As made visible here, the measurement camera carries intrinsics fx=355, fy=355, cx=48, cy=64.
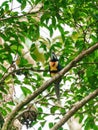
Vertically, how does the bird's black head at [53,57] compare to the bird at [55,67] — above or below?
above

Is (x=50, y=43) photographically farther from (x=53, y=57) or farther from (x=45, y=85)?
(x=45, y=85)

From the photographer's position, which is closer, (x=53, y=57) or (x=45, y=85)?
(x=45, y=85)

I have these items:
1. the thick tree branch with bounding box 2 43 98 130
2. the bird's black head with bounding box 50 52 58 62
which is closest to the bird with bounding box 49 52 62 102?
the bird's black head with bounding box 50 52 58 62

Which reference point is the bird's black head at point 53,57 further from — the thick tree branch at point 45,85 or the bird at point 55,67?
the thick tree branch at point 45,85

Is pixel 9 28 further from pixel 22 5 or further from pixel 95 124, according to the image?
pixel 95 124

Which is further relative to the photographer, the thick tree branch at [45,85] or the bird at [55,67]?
the bird at [55,67]

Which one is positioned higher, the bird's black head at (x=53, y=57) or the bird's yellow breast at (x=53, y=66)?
the bird's black head at (x=53, y=57)

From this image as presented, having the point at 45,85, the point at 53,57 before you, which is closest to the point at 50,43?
the point at 53,57

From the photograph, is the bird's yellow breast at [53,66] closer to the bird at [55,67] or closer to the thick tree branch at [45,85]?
the bird at [55,67]

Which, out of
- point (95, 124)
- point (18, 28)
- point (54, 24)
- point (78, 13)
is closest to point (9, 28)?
point (18, 28)

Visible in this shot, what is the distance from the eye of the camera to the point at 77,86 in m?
4.25

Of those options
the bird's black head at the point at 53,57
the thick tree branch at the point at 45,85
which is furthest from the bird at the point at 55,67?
the thick tree branch at the point at 45,85

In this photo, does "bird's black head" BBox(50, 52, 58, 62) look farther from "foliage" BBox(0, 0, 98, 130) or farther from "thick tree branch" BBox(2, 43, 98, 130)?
"thick tree branch" BBox(2, 43, 98, 130)

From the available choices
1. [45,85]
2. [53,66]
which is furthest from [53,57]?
[45,85]
